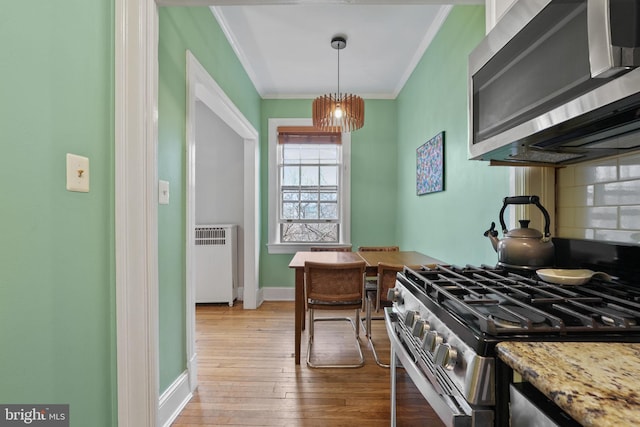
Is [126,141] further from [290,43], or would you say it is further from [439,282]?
[290,43]

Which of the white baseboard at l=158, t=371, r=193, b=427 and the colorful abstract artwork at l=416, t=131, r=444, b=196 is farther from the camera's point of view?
the colorful abstract artwork at l=416, t=131, r=444, b=196

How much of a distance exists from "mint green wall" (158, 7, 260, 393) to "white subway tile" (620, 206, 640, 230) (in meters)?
2.00

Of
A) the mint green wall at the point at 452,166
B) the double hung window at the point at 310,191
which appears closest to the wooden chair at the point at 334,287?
the mint green wall at the point at 452,166

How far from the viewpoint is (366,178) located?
4.21 m

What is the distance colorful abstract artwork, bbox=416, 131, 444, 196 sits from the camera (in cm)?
251

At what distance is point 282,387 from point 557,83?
2.18 metres

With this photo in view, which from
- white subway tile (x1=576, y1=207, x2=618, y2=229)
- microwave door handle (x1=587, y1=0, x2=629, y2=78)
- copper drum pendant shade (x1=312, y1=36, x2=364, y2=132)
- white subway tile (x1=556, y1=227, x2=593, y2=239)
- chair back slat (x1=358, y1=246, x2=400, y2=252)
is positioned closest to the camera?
microwave door handle (x1=587, y1=0, x2=629, y2=78)

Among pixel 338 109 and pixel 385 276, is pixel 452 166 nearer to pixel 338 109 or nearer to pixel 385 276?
pixel 385 276

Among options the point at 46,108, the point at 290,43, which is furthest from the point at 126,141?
the point at 290,43

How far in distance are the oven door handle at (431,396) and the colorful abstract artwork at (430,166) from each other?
1755 millimetres

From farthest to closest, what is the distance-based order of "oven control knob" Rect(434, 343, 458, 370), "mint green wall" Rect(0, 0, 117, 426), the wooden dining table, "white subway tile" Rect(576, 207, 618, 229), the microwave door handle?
the wooden dining table < "white subway tile" Rect(576, 207, 618, 229) < "mint green wall" Rect(0, 0, 117, 426) < "oven control knob" Rect(434, 343, 458, 370) < the microwave door handle

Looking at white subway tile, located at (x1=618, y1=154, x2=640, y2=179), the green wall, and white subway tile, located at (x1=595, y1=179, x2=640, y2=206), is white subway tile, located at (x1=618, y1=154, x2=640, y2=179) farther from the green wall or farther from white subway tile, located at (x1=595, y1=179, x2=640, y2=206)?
the green wall

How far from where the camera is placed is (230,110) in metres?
2.79

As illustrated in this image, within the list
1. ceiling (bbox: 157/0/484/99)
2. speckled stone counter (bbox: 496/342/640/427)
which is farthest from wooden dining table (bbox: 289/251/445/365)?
A: ceiling (bbox: 157/0/484/99)
